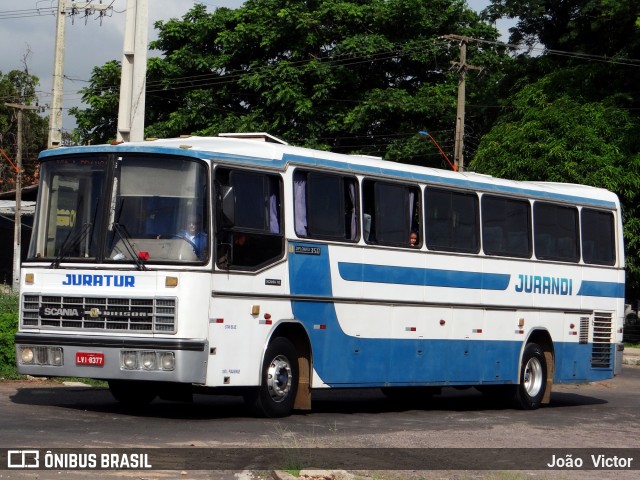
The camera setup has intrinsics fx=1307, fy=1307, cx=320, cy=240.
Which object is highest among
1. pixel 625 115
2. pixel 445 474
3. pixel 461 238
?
pixel 625 115

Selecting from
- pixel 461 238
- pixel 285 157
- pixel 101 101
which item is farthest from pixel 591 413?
pixel 101 101

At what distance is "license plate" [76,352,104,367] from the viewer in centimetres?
1412

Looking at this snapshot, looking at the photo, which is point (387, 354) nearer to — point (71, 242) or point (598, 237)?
point (71, 242)

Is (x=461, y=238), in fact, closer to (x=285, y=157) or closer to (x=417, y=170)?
(x=417, y=170)

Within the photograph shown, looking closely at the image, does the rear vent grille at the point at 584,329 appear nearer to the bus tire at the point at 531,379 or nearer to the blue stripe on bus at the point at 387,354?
the blue stripe on bus at the point at 387,354

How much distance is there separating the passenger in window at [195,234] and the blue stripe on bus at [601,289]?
29.2 feet

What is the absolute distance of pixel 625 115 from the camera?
39375 mm

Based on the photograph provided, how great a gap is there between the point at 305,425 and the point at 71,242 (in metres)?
3.35

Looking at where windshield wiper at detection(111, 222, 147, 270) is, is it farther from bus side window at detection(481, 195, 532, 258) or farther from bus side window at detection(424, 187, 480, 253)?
bus side window at detection(481, 195, 532, 258)

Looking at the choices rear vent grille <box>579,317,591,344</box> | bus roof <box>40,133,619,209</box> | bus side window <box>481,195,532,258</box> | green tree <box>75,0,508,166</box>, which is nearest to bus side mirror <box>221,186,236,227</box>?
bus roof <box>40,133,619,209</box>

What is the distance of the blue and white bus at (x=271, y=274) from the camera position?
46.6 ft

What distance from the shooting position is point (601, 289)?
2183 cm

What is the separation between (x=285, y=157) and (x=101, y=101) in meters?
41.0

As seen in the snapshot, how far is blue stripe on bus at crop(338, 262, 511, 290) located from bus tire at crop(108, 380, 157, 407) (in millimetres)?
2813
